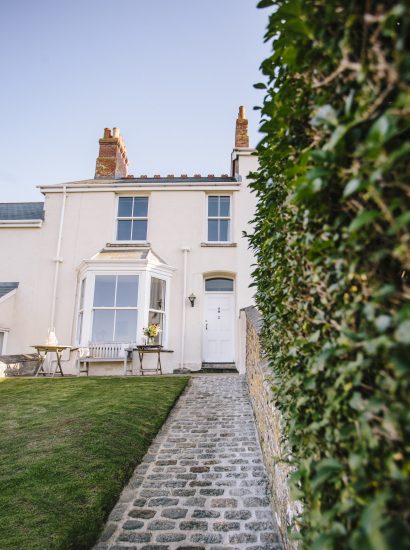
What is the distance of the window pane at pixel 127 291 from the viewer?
12.2 metres

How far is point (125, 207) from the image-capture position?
1399 cm

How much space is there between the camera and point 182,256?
13258mm

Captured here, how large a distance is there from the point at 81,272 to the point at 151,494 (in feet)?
33.7

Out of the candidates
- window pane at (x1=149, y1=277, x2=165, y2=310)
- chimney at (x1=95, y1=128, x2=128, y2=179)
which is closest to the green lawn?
window pane at (x1=149, y1=277, x2=165, y2=310)

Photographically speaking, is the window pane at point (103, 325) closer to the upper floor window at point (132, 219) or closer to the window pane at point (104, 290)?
the window pane at point (104, 290)

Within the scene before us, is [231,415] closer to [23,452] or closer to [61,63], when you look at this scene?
[23,452]

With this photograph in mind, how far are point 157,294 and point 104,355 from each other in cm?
280

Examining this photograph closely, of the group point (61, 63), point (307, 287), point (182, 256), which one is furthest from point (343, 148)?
point (182, 256)

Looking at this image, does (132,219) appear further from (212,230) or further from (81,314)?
(81,314)

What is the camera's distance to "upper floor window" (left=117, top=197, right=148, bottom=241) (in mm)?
13773

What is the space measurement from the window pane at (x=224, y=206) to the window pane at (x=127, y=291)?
4318 mm

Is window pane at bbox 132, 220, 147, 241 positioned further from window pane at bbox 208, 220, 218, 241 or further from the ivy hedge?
the ivy hedge

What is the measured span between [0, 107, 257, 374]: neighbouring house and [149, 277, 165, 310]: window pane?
4 cm

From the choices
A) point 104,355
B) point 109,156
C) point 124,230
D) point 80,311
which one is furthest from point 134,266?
point 109,156
